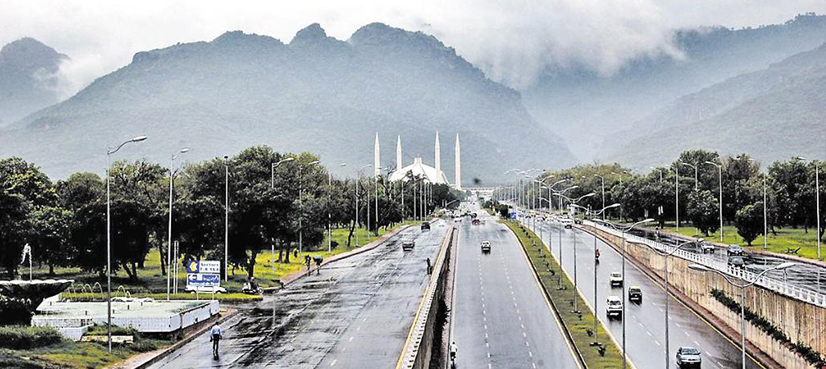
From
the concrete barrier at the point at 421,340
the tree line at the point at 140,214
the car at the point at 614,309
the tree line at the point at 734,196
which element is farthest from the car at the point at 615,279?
the tree line at the point at 140,214

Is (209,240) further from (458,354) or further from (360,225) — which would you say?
(360,225)

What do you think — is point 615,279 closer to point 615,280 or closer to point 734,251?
point 615,280

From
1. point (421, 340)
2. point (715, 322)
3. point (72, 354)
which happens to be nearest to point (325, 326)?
point (421, 340)

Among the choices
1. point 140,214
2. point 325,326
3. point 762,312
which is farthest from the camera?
point 140,214

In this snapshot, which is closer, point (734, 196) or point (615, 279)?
point (615, 279)

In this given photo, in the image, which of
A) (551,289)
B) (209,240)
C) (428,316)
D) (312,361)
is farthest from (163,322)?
(551,289)

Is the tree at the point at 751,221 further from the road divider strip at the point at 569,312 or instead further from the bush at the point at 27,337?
the bush at the point at 27,337
